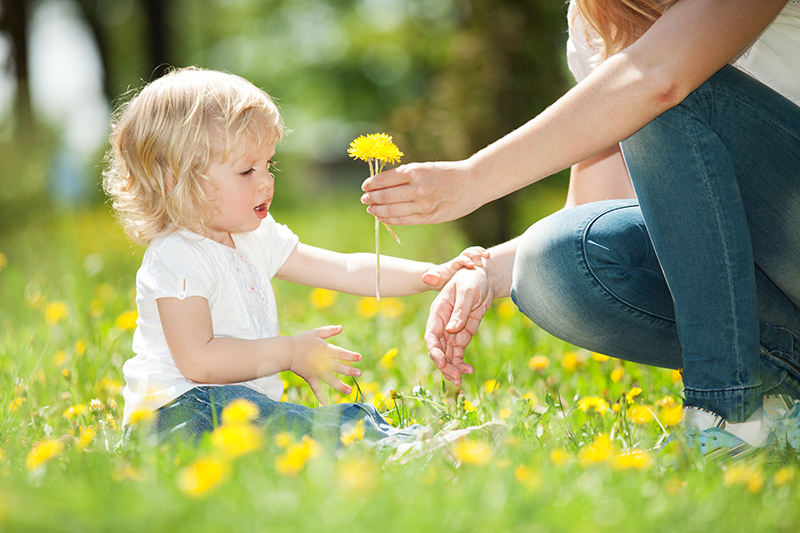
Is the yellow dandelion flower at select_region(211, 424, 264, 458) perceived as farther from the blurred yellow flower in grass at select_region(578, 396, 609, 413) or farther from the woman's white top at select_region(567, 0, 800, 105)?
the woman's white top at select_region(567, 0, 800, 105)

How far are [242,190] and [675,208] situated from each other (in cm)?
104

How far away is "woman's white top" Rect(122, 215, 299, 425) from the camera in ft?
5.40

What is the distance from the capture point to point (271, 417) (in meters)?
1.60

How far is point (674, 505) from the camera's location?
1.07m

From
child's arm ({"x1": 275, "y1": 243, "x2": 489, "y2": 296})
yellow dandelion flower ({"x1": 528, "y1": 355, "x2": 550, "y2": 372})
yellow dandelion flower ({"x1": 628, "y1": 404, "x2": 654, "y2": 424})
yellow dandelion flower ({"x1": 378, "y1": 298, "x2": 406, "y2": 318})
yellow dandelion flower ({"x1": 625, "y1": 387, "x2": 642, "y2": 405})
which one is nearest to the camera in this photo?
yellow dandelion flower ({"x1": 628, "y1": 404, "x2": 654, "y2": 424})

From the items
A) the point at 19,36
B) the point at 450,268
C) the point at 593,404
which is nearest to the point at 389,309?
the point at 450,268

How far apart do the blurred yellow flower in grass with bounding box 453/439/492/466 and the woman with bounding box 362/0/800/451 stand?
1.51ft

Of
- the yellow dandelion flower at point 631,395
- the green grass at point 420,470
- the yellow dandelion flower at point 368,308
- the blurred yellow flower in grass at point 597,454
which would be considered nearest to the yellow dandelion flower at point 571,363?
the green grass at point 420,470

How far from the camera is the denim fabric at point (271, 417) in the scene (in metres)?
1.53

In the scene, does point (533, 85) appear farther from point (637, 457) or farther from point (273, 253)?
point (637, 457)

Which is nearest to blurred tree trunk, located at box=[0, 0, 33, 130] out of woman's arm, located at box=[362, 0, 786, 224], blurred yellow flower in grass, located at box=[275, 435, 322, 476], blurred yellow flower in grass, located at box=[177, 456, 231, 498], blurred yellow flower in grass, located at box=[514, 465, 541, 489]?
woman's arm, located at box=[362, 0, 786, 224]

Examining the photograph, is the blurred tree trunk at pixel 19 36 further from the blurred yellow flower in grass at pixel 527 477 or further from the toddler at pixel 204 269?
the blurred yellow flower in grass at pixel 527 477

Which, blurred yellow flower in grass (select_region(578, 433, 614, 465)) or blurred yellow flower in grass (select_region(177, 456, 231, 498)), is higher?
blurred yellow flower in grass (select_region(177, 456, 231, 498))

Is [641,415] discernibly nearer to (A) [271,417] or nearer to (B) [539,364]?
(B) [539,364]
